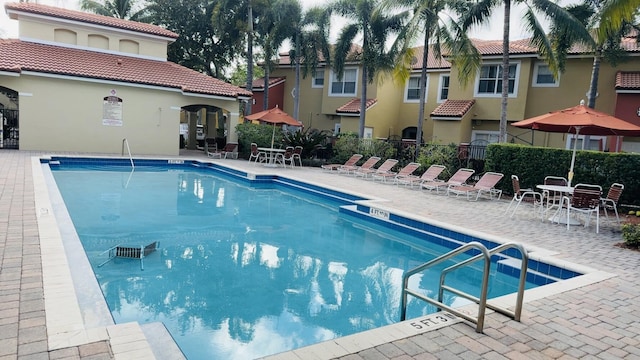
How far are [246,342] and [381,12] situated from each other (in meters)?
18.2

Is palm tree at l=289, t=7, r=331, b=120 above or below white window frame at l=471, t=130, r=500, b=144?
above

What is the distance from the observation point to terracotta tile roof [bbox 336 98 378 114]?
86.0 ft

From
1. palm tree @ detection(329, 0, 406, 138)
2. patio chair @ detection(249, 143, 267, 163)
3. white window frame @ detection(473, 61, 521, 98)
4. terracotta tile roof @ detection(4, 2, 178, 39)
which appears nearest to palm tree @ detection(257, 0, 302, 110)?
palm tree @ detection(329, 0, 406, 138)

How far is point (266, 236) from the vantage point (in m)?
8.94

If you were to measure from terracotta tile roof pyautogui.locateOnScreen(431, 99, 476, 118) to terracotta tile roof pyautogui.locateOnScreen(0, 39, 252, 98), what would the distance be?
10.3 metres

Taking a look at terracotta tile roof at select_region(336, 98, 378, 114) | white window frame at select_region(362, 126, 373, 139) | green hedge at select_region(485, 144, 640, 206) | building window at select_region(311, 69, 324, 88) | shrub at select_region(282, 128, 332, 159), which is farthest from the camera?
building window at select_region(311, 69, 324, 88)

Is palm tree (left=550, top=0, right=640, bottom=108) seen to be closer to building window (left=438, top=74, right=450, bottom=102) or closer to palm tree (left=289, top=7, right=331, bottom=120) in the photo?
building window (left=438, top=74, right=450, bottom=102)

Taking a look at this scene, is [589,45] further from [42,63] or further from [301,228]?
[42,63]

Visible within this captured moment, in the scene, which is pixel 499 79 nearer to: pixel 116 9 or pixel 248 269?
pixel 248 269

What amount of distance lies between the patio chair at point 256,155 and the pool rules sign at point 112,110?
6407 millimetres

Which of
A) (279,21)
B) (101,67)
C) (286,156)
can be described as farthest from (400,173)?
(101,67)

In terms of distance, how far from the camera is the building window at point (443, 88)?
25.4 m

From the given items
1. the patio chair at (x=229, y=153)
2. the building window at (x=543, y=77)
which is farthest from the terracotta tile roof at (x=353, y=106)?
the building window at (x=543, y=77)

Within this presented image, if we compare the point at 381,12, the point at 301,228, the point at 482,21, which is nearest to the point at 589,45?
the point at 482,21
